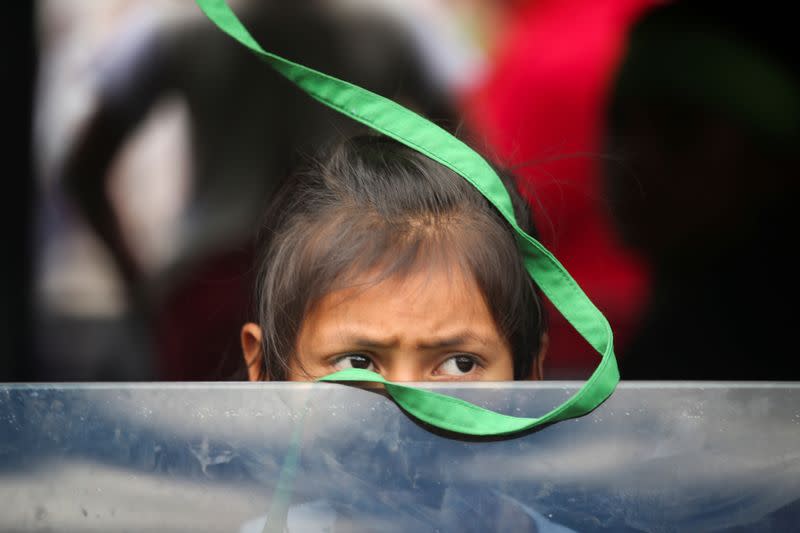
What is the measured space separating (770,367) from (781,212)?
29cm

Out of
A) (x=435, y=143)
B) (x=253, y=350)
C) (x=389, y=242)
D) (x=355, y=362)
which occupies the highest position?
(x=435, y=143)

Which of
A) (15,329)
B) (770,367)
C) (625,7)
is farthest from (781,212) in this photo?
(15,329)

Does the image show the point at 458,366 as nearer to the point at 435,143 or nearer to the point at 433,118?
the point at 435,143

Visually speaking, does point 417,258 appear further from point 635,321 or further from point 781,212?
point 781,212

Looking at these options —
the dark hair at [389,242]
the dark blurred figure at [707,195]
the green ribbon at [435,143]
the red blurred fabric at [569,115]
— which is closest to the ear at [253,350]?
the dark hair at [389,242]

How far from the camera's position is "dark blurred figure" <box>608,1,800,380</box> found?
172 centimetres

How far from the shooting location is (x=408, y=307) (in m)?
0.99

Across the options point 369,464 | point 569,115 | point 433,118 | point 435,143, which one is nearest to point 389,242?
point 435,143

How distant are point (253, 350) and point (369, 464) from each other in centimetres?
65

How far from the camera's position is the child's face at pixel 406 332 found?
3.23ft

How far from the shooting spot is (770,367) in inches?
69.0

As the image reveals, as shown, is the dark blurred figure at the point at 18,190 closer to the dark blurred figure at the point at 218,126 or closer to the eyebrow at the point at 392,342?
the dark blurred figure at the point at 218,126

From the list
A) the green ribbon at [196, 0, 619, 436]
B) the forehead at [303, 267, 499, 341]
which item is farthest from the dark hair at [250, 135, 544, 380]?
the green ribbon at [196, 0, 619, 436]

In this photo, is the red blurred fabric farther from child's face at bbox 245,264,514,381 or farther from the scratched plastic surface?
the scratched plastic surface
